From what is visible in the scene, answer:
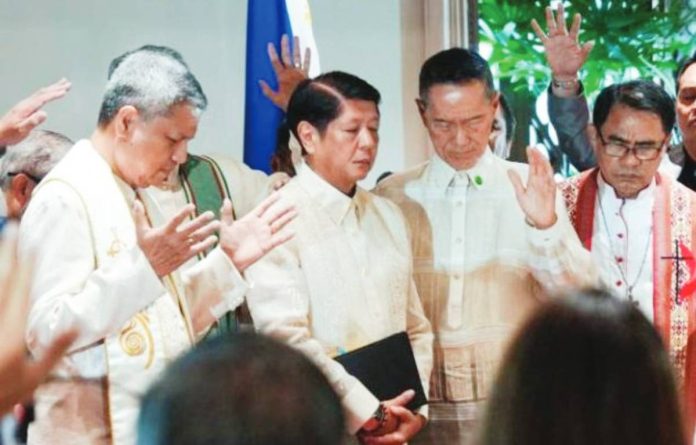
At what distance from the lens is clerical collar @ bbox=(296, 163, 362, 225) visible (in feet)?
12.5

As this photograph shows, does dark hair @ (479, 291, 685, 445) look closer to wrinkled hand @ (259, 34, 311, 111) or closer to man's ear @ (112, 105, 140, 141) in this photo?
man's ear @ (112, 105, 140, 141)

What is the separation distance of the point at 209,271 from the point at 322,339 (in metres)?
0.46

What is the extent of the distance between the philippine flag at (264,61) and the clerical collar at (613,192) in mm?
1016

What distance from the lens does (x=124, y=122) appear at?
340 cm

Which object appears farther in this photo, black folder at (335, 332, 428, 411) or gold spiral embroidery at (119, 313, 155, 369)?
black folder at (335, 332, 428, 411)

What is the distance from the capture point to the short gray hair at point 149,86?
343cm

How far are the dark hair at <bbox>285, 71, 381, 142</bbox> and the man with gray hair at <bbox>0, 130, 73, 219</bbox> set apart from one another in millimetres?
757

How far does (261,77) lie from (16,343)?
2904mm

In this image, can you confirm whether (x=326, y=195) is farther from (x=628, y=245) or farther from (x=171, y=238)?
(x=628, y=245)

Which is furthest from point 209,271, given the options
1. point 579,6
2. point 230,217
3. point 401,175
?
point 579,6

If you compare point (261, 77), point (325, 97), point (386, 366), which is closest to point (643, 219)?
point (386, 366)

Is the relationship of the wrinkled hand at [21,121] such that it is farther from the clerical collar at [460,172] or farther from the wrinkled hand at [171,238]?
the clerical collar at [460,172]

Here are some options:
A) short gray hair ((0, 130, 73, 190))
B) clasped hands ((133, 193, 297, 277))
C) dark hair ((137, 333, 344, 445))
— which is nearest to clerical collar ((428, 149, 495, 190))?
clasped hands ((133, 193, 297, 277))

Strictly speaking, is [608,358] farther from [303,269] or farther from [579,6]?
[579,6]
